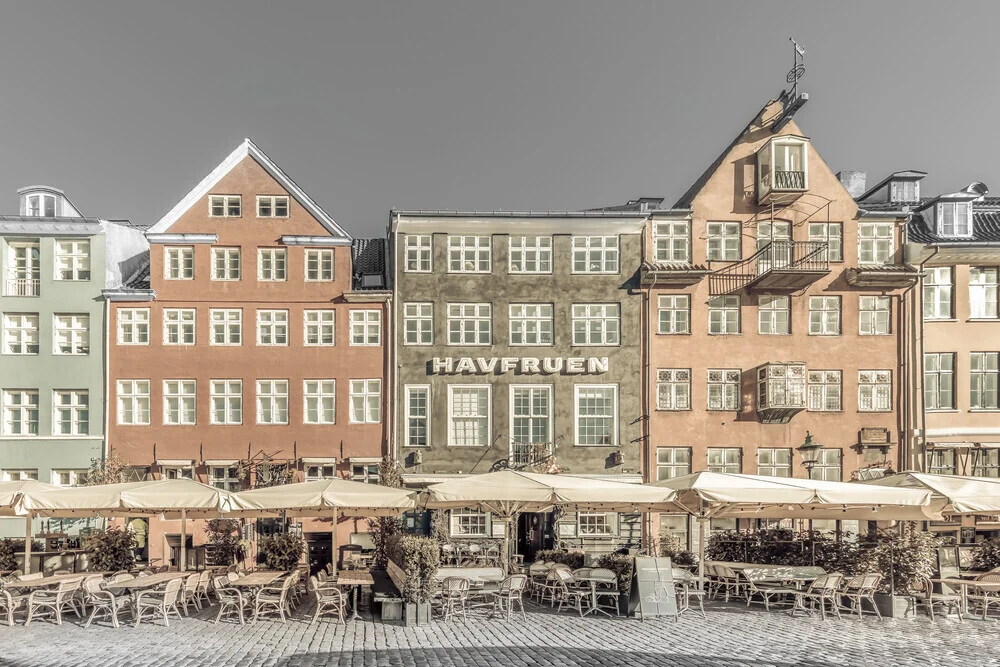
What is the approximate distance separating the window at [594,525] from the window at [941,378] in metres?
12.4

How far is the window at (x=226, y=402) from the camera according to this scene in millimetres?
31375

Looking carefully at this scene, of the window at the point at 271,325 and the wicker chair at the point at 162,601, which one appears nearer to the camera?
the wicker chair at the point at 162,601

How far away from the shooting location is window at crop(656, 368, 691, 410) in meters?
31.9

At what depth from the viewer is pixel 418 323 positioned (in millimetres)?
31844

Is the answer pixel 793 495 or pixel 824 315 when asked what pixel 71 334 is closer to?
pixel 793 495

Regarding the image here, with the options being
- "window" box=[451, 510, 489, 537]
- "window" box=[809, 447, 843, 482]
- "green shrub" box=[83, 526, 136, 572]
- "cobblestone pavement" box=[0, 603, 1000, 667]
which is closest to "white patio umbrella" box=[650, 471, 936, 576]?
"cobblestone pavement" box=[0, 603, 1000, 667]

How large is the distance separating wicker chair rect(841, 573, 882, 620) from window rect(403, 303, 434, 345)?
1666 centimetres

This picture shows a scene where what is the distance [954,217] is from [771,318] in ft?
26.4

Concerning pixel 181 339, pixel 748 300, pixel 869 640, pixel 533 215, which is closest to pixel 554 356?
pixel 533 215

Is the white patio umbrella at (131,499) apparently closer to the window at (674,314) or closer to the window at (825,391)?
the window at (674,314)

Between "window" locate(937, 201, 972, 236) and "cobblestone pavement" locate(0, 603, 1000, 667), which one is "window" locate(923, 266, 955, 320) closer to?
"window" locate(937, 201, 972, 236)

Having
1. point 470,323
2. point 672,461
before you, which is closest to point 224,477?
point 470,323

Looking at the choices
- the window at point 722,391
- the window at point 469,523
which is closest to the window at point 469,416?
the window at point 469,523

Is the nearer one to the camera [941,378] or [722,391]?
[722,391]
